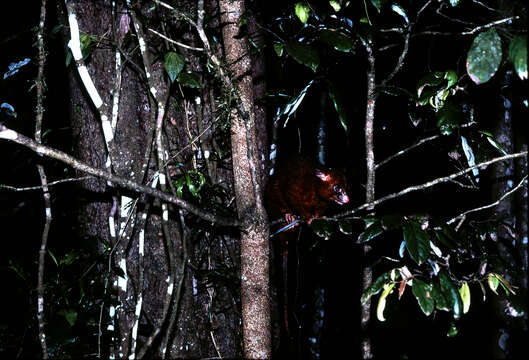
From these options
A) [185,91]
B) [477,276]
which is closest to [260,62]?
[185,91]

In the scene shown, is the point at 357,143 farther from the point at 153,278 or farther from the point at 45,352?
the point at 45,352

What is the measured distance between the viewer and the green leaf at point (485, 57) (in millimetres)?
924

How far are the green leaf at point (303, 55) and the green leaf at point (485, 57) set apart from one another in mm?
398

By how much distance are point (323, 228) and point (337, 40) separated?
59cm

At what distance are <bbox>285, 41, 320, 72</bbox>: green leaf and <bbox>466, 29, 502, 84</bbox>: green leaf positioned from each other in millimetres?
398

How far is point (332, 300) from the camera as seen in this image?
2830 millimetres

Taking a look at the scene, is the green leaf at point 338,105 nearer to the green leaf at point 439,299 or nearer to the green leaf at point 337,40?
the green leaf at point 337,40

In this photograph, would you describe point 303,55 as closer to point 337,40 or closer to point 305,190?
point 337,40

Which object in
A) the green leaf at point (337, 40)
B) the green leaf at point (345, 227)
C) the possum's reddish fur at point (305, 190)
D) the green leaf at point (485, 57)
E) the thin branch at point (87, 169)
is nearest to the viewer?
the green leaf at point (485, 57)

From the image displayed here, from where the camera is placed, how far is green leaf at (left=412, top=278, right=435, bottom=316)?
1082 mm

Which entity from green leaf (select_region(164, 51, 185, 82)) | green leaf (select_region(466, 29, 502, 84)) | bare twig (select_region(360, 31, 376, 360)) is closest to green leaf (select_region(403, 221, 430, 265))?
bare twig (select_region(360, 31, 376, 360))

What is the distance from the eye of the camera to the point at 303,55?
1.14 m

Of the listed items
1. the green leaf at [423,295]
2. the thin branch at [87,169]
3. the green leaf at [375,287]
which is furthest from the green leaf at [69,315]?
the green leaf at [423,295]

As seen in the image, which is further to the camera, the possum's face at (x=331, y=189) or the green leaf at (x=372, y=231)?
the possum's face at (x=331, y=189)
